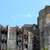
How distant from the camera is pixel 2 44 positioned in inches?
1224

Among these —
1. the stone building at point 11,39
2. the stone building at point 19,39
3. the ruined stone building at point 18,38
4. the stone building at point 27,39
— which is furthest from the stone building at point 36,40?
the stone building at point 11,39

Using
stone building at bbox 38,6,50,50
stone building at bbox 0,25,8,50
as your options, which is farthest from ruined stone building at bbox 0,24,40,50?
stone building at bbox 38,6,50,50

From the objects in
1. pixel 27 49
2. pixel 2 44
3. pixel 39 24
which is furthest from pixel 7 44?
pixel 39 24

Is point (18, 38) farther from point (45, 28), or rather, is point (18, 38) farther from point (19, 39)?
point (45, 28)

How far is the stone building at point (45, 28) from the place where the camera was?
2930cm

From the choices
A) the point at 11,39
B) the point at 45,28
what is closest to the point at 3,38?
A: the point at 11,39

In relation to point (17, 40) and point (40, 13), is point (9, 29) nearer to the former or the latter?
point (17, 40)

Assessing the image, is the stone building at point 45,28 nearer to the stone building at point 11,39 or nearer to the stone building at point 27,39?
the stone building at point 27,39

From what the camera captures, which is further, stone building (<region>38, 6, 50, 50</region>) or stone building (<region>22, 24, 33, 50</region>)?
stone building (<region>22, 24, 33, 50</region>)

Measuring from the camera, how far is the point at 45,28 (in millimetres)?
29844

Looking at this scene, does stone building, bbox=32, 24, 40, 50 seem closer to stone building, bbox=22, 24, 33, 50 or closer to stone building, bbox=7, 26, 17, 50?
stone building, bbox=22, 24, 33, 50

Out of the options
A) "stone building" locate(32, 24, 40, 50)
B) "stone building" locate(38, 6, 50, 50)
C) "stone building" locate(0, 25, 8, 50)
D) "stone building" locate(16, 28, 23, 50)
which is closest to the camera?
"stone building" locate(38, 6, 50, 50)

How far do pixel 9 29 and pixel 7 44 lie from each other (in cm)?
203

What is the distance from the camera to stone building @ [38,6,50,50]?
96.1ft
